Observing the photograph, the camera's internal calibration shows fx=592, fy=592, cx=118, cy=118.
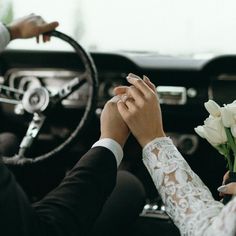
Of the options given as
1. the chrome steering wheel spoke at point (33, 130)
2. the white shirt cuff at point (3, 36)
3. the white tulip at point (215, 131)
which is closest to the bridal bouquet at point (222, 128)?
the white tulip at point (215, 131)

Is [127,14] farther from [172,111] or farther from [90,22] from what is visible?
[172,111]

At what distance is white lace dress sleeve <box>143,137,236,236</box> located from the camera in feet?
3.34

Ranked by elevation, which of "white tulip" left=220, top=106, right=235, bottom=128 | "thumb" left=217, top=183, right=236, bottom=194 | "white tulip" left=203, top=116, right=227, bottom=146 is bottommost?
"thumb" left=217, top=183, right=236, bottom=194

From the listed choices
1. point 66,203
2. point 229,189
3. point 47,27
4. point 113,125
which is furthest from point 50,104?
point 229,189

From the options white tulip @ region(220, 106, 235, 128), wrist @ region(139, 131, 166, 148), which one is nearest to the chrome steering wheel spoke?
wrist @ region(139, 131, 166, 148)

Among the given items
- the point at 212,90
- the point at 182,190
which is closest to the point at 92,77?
the point at 212,90

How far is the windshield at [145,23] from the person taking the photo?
235 centimetres

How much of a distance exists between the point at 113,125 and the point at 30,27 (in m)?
0.73

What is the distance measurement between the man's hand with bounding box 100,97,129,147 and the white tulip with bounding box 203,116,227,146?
185 millimetres

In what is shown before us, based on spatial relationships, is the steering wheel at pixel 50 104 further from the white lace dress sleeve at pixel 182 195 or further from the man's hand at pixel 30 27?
the white lace dress sleeve at pixel 182 195

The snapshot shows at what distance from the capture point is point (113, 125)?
4.13 feet

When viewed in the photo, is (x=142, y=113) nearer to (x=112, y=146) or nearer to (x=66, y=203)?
(x=112, y=146)

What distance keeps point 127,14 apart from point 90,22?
6.8 inches

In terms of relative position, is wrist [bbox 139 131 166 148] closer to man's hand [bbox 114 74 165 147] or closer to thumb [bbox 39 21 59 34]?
man's hand [bbox 114 74 165 147]
